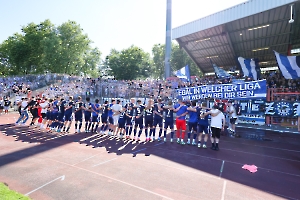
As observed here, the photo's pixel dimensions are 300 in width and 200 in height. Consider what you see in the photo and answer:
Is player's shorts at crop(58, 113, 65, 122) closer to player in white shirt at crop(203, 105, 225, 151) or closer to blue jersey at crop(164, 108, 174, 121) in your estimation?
blue jersey at crop(164, 108, 174, 121)

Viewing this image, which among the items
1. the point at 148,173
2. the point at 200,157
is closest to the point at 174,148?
the point at 200,157

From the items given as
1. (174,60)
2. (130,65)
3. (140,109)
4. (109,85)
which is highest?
(174,60)

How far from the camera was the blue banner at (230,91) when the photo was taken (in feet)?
42.7

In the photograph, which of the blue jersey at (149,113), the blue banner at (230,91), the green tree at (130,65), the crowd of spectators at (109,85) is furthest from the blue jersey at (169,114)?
the green tree at (130,65)

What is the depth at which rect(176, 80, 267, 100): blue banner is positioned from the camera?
42.7ft

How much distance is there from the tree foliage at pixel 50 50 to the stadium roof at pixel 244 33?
27309 millimetres

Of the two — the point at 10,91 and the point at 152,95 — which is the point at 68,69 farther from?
the point at 152,95

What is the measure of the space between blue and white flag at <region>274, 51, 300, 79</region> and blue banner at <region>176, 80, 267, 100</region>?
247 centimetres

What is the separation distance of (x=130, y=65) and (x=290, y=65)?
1490 inches

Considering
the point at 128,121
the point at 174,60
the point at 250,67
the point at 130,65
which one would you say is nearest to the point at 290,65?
the point at 250,67

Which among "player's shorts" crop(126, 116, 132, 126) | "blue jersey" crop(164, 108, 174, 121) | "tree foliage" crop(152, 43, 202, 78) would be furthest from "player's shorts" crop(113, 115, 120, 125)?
"tree foliage" crop(152, 43, 202, 78)

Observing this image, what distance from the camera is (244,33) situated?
80.5 ft

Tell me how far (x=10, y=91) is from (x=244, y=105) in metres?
29.5

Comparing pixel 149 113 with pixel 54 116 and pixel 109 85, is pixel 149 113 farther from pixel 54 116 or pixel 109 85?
pixel 109 85
